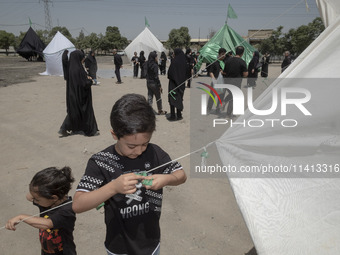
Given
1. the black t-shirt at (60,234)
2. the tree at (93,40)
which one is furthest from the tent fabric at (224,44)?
the tree at (93,40)

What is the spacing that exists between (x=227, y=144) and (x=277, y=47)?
36378mm

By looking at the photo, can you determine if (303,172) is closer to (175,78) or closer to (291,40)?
(175,78)

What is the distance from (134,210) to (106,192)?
26 centimetres

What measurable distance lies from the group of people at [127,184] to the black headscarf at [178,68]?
5.03m

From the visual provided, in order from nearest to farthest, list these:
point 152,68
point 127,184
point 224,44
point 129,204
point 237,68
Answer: point 127,184
point 129,204
point 237,68
point 152,68
point 224,44

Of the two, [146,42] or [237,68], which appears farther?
[146,42]

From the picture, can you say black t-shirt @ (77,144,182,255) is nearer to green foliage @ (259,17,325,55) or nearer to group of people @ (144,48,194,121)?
group of people @ (144,48,194,121)

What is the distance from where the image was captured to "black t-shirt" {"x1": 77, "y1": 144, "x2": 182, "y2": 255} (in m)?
1.18

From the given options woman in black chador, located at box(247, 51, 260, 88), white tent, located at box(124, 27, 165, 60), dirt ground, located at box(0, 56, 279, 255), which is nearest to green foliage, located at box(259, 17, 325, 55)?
white tent, located at box(124, 27, 165, 60)

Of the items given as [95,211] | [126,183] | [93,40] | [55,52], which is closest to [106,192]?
[126,183]

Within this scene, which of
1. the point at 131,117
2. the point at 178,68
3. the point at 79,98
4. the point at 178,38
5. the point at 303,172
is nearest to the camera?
the point at 131,117

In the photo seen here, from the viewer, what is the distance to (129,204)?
1228 mm

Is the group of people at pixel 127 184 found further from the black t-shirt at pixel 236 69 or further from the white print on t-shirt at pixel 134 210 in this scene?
the black t-shirt at pixel 236 69

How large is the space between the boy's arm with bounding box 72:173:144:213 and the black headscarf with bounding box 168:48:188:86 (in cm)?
535
